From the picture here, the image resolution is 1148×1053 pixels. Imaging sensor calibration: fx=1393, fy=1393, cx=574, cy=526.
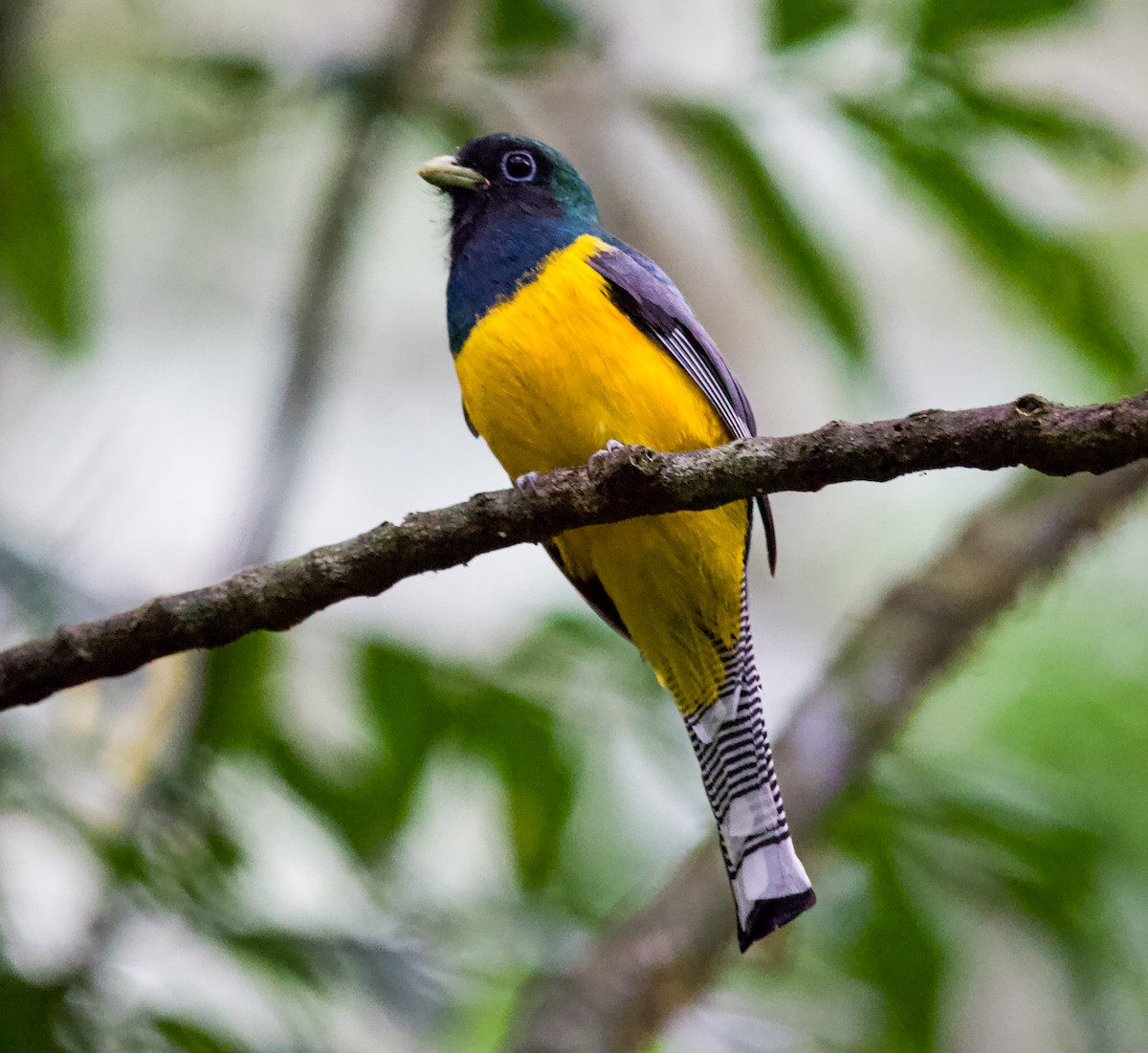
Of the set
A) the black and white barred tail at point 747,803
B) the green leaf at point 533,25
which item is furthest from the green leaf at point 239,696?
the green leaf at point 533,25

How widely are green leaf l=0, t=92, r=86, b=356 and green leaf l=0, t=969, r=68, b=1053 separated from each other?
2.26 m

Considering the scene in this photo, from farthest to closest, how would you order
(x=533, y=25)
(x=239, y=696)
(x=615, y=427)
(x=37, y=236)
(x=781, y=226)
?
(x=37, y=236), (x=533, y=25), (x=239, y=696), (x=781, y=226), (x=615, y=427)

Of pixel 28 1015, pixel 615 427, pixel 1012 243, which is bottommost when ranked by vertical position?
pixel 28 1015

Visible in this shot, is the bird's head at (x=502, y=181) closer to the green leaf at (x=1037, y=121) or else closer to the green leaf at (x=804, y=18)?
the green leaf at (x=804, y=18)

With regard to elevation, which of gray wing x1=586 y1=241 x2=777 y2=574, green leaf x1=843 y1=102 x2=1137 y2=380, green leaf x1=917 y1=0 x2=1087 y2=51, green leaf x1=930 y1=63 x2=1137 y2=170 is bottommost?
gray wing x1=586 y1=241 x2=777 y2=574

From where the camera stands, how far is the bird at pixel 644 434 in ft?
11.2

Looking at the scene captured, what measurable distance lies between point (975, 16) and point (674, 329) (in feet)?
3.54

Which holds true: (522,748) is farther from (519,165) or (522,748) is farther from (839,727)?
(519,165)

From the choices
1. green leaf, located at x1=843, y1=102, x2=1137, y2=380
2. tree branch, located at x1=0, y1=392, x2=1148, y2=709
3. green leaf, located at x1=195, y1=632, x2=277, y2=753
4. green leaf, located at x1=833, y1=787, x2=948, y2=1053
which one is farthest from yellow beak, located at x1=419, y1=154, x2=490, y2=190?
green leaf, located at x1=833, y1=787, x2=948, y2=1053

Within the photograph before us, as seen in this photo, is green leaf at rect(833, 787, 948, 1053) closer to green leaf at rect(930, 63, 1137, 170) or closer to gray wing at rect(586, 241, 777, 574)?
gray wing at rect(586, 241, 777, 574)

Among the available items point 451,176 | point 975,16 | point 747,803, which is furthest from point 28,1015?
point 975,16

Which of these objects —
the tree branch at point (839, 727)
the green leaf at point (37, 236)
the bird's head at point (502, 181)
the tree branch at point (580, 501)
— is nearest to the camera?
the tree branch at point (580, 501)

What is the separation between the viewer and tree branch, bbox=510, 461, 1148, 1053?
3.51 m

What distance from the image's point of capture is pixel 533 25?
4094 mm
